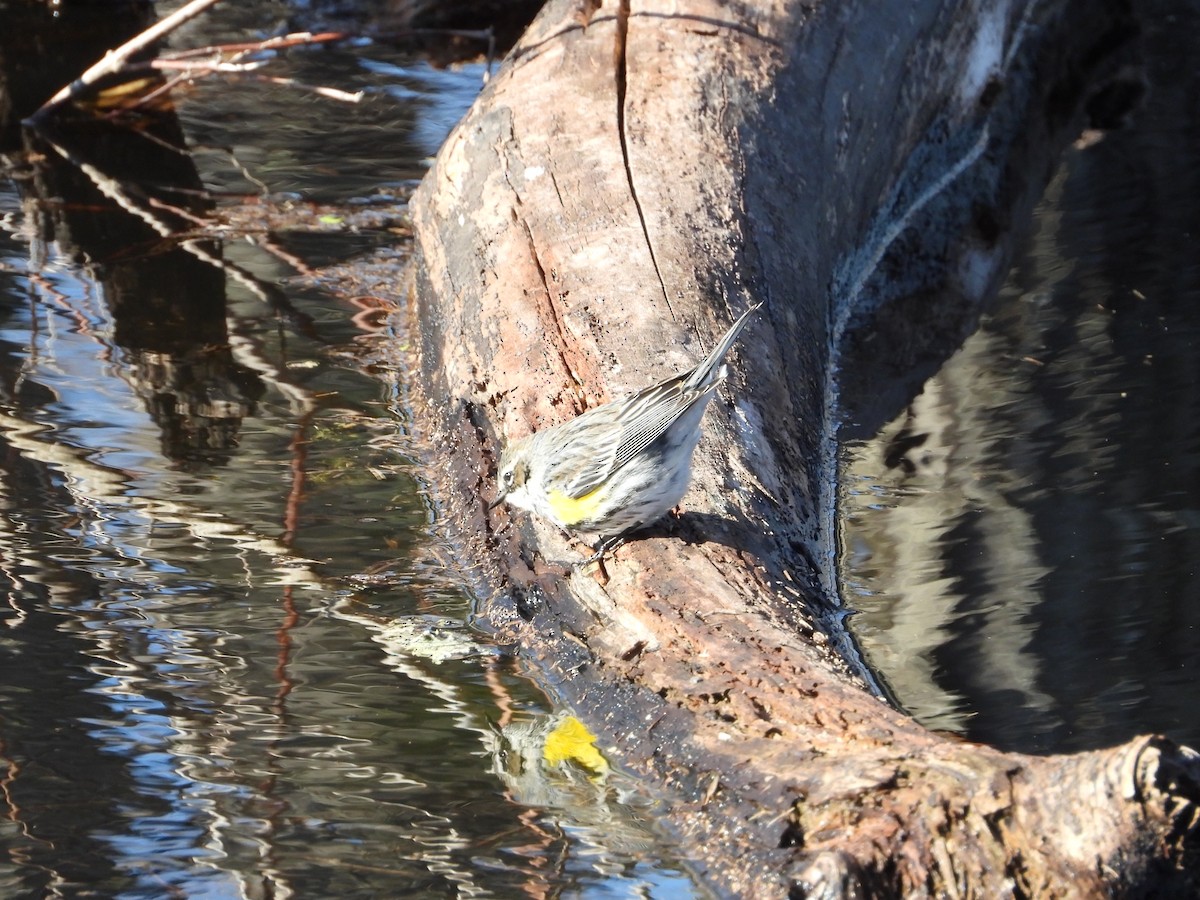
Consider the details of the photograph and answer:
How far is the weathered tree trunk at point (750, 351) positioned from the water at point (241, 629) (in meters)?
0.27

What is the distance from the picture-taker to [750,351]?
5293 mm

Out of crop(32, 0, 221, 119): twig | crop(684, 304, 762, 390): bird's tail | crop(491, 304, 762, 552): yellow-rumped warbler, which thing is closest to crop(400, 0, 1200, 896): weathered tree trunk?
crop(491, 304, 762, 552): yellow-rumped warbler

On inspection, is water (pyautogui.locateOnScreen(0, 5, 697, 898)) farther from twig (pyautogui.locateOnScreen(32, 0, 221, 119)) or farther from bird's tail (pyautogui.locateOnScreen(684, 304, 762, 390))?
twig (pyautogui.locateOnScreen(32, 0, 221, 119))

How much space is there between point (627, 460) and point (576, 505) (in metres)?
0.26

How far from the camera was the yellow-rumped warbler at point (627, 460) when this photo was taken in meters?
4.25

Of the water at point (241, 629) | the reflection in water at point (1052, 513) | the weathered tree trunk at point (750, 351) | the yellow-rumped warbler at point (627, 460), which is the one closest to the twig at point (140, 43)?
the water at point (241, 629)

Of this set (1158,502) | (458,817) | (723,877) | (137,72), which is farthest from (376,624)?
(137,72)

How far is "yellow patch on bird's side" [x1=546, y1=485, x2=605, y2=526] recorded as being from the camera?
4.34 m

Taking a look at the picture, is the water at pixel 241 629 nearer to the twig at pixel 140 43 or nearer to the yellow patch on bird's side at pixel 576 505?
the yellow patch on bird's side at pixel 576 505

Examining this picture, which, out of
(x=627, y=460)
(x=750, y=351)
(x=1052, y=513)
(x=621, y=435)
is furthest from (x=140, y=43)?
(x=1052, y=513)

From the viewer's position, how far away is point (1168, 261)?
25.3 feet

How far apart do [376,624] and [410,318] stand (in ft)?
8.97

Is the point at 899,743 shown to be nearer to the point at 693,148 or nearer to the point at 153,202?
the point at 693,148

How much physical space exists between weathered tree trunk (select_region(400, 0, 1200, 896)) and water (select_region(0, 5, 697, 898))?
268 mm
